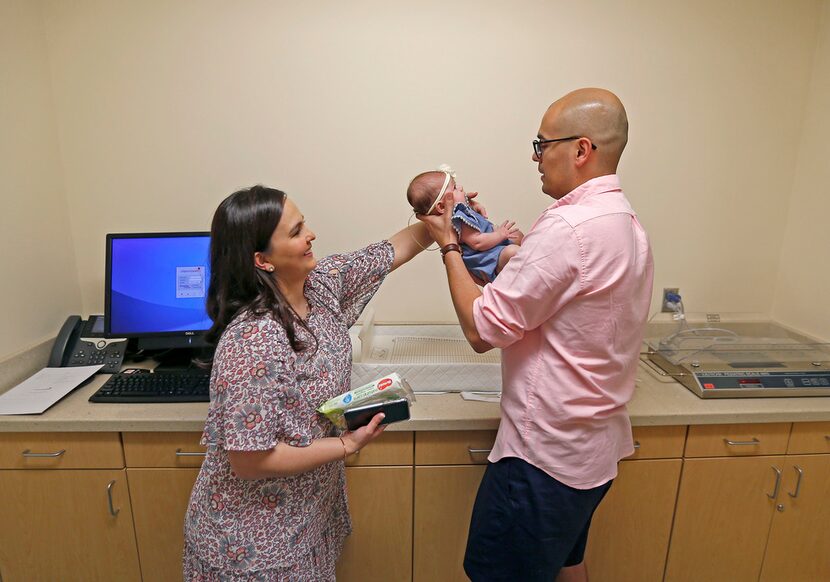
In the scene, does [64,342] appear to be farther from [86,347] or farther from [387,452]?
[387,452]

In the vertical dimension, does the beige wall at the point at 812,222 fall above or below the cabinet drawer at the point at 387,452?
above

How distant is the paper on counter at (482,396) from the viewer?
5.47 ft

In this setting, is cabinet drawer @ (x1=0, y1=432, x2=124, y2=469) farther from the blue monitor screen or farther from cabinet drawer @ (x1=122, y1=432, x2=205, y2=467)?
the blue monitor screen

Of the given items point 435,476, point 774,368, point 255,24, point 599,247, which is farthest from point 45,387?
point 774,368

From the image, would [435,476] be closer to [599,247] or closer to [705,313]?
[599,247]

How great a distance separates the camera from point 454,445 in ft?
5.23

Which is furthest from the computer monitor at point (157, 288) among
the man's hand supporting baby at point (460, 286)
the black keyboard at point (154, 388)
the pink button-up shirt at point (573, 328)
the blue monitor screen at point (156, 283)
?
the pink button-up shirt at point (573, 328)

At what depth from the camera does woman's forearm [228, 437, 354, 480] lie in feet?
3.49

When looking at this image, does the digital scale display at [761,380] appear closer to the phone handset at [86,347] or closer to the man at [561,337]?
the man at [561,337]

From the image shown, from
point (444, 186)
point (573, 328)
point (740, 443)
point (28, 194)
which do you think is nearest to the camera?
point (573, 328)

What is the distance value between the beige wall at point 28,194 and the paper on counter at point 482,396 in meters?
1.60

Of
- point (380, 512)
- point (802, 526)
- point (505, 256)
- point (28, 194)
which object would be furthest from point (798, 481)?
point (28, 194)

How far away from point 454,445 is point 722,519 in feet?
3.20

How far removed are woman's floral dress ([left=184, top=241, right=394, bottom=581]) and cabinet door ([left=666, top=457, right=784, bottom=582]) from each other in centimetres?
121
